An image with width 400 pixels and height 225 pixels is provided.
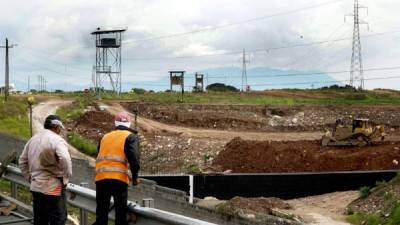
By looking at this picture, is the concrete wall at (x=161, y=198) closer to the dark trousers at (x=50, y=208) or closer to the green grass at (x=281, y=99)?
the dark trousers at (x=50, y=208)

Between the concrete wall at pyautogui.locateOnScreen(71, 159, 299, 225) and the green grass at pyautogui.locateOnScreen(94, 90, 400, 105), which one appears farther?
the green grass at pyautogui.locateOnScreen(94, 90, 400, 105)

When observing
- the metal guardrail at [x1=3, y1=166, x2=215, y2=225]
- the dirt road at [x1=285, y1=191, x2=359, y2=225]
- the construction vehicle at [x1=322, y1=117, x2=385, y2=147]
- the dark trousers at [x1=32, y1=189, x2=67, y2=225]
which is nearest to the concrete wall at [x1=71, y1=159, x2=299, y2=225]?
the metal guardrail at [x1=3, y1=166, x2=215, y2=225]

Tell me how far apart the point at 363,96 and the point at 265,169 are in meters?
38.8

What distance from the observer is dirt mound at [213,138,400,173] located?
112 feet

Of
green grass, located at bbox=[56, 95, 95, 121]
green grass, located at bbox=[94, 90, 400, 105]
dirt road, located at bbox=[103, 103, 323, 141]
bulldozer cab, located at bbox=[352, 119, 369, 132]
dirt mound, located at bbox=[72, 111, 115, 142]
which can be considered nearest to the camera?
bulldozer cab, located at bbox=[352, 119, 369, 132]

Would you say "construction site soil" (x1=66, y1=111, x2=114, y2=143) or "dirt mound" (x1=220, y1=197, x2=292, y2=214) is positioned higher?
"construction site soil" (x1=66, y1=111, x2=114, y2=143)

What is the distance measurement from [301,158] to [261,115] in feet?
71.9

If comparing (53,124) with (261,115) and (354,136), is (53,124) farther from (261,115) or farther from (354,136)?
(261,115)

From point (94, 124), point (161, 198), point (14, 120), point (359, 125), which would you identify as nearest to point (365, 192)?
point (161, 198)

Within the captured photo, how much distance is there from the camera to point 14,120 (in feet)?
144

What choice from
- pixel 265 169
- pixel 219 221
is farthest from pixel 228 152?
pixel 219 221

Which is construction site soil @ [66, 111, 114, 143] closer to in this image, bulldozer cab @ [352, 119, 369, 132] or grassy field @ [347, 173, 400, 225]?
bulldozer cab @ [352, 119, 369, 132]

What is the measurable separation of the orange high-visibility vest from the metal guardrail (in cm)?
37

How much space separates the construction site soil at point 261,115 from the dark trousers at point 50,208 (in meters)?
42.1
